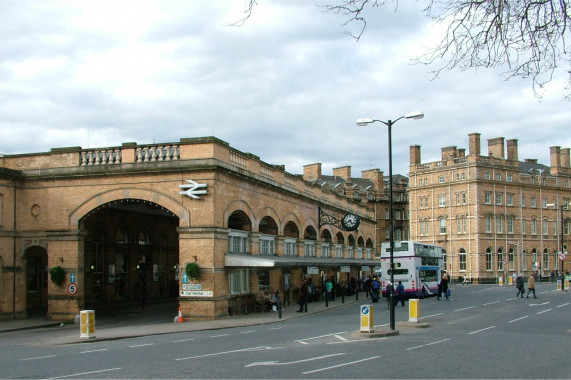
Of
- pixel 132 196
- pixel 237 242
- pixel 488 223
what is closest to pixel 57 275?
pixel 132 196

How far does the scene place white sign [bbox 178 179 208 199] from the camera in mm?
30078

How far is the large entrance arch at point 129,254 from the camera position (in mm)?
38750

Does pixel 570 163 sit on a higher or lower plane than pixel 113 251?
higher

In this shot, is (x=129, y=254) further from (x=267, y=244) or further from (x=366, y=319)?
(x=366, y=319)

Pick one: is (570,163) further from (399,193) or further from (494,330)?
(494,330)

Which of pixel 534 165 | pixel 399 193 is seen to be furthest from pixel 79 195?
pixel 534 165

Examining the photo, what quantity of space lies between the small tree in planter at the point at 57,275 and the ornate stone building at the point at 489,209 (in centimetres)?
7384

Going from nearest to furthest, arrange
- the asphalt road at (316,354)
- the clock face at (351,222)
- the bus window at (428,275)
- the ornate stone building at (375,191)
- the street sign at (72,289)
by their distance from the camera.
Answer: the asphalt road at (316,354) < the street sign at (72,289) < the bus window at (428,275) < the clock face at (351,222) < the ornate stone building at (375,191)

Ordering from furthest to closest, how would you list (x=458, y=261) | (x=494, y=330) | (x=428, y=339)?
(x=458, y=261), (x=494, y=330), (x=428, y=339)

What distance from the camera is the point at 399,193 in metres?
115

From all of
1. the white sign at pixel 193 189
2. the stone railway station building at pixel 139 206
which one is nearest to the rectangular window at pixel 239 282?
the stone railway station building at pixel 139 206

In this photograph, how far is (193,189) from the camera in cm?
3017

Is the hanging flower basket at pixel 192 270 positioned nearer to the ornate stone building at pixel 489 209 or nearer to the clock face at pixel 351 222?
the clock face at pixel 351 222

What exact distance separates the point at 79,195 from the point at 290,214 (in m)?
13.5
